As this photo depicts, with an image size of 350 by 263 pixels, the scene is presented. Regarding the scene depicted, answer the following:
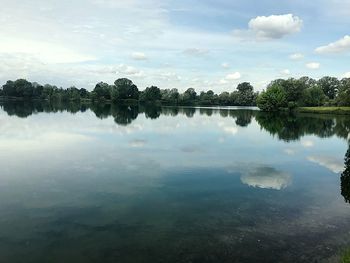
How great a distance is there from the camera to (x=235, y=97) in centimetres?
19950

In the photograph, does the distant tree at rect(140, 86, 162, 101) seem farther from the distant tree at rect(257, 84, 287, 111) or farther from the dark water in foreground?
the dark water in foreground

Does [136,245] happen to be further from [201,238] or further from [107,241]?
[201,238]

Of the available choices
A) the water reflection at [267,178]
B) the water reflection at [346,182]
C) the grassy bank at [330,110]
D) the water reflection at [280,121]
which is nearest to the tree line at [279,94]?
the grassy bank at [330,110]

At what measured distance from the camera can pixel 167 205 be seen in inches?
660

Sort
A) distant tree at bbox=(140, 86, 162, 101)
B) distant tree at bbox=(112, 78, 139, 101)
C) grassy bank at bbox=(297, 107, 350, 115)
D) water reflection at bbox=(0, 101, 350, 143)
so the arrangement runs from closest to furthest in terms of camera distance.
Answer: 1. water reflection at bbox=(0, 101, 350, 143)
2. grassy bank at bbox=(297, 107, 350, 115)
3. distant tree at bbox=(112, 78, 139, 101)
4. distant tree at bbox=(140, 86, 162, 101)

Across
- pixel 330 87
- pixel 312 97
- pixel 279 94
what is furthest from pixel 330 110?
pixel 330 87

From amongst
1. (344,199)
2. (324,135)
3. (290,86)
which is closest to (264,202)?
(344,199)

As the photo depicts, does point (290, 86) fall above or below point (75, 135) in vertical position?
above

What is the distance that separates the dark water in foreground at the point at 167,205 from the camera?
11.9m

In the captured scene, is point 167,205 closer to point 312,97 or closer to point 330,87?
point 312,97

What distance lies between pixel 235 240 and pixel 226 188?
739 centimetres

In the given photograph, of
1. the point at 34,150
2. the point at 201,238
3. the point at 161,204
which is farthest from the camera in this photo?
the point at 34,150

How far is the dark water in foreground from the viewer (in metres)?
11.9

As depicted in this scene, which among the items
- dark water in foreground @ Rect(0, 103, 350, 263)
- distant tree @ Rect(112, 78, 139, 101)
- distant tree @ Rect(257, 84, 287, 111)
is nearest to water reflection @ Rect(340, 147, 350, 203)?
dark water in foreground @ Rect(0, 103, 350, 263)
